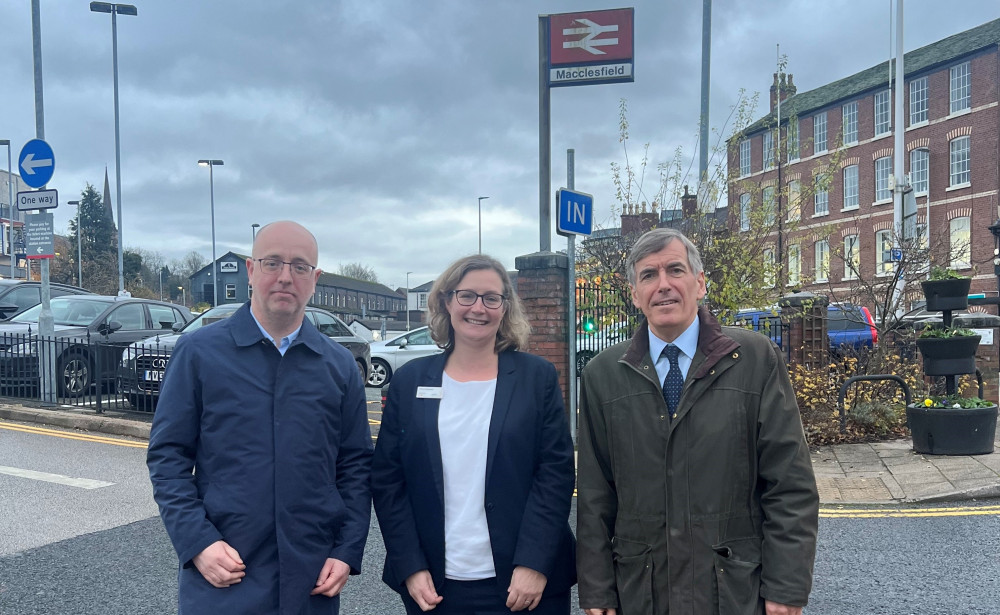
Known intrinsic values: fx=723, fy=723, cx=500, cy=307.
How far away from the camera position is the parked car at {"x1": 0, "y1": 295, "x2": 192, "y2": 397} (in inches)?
428

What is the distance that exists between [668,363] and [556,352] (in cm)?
673

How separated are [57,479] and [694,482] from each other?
6.92 meters

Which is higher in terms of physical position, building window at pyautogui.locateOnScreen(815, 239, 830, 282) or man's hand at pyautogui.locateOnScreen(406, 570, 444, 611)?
building window at pyautogui.locateOnScreen(815, 239, 830, 282)

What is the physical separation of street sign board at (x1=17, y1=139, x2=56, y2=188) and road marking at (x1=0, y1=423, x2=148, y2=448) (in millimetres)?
3814

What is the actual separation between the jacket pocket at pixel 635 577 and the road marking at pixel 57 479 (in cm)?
609

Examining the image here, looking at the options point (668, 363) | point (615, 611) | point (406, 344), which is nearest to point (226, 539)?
point (615, 611)

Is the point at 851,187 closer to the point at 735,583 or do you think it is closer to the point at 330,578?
the point at 735,583

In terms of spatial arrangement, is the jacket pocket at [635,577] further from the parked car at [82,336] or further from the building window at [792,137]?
the parked car at [82,336]

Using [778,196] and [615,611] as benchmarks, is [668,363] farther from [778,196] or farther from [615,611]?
[778,196]

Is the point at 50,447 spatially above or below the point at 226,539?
below

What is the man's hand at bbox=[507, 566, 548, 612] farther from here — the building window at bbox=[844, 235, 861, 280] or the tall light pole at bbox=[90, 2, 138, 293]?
the tall light pole at bbox=[90, 2, 138, 293]

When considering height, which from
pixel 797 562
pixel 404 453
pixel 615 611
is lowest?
pixel 615 611

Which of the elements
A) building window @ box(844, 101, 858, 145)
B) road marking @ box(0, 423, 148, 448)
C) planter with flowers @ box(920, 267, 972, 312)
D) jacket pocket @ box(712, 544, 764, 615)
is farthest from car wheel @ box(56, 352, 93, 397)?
building window @ box(844, 101, 858, 145)

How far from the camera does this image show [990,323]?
987 centimetres
